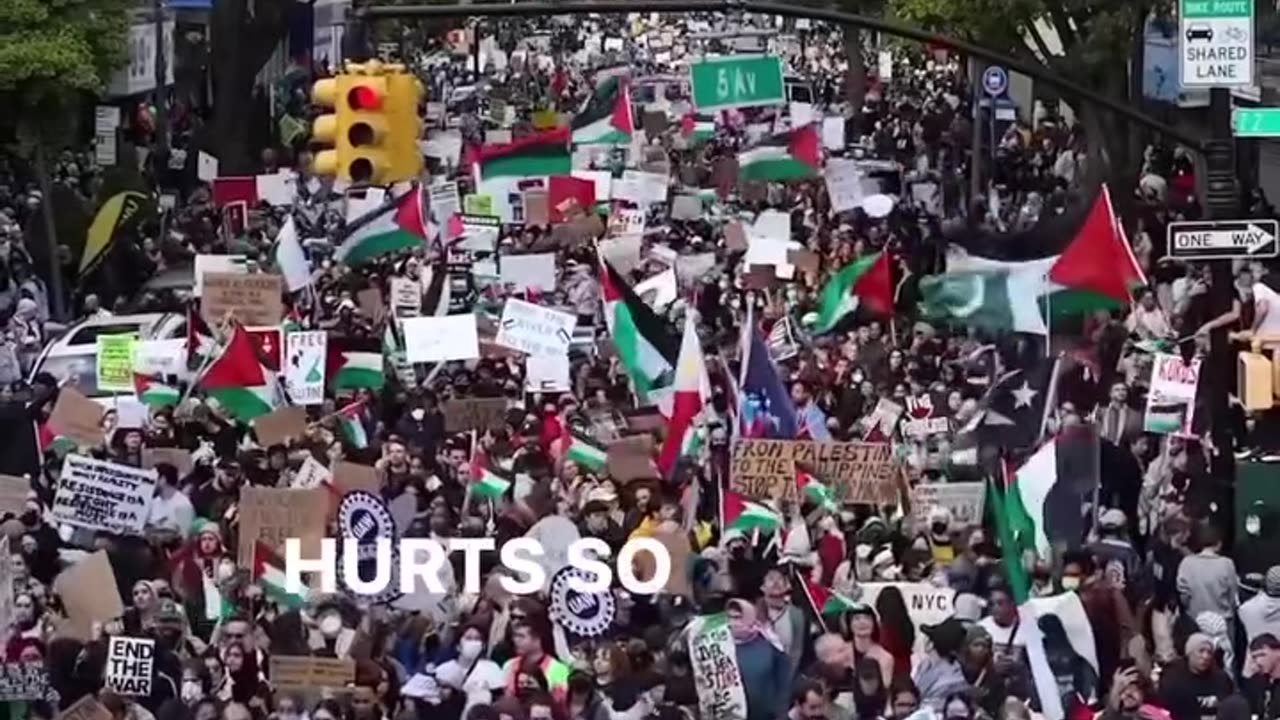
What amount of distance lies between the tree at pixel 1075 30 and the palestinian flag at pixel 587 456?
13.2 m

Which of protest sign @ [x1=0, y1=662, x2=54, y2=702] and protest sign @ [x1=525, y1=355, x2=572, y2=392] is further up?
protest sign @ [x1=525, y1=355, x2=572, y2=392]

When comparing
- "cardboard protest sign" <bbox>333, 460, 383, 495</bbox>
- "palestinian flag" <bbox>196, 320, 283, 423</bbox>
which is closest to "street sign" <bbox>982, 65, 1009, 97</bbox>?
"palestinian flag" <bbox>196, 320, 283, 423</bbox>

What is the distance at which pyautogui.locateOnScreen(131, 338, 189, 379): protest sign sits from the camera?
19562 millimetres

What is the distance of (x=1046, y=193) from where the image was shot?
120ft

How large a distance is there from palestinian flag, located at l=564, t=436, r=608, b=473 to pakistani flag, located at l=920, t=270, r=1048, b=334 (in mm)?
3055

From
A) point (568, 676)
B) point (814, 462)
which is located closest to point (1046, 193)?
point (814, 462)

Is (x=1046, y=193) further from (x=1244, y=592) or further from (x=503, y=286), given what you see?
(x=1244, y=592)

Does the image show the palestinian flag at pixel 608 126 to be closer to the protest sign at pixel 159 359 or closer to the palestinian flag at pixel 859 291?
the palestinian flag at pixel 859 291

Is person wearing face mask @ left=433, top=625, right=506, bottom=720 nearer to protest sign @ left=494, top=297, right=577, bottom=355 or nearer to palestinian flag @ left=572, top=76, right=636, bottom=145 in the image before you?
protest sign @ left=494, top=297, right=577, bottom=355

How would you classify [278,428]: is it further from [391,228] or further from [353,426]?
[391,228]

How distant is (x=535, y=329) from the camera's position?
64.0 feet

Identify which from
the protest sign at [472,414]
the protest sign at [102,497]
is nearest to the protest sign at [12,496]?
the protest sign at [102,497]

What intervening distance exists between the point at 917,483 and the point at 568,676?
387 cm

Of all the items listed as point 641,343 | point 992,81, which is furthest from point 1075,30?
point 641,343
